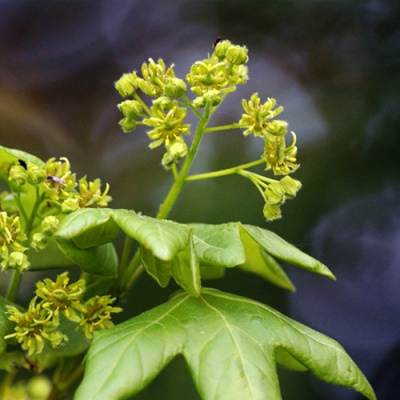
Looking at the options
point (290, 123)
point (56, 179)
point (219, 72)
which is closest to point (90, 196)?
point (56, 179)

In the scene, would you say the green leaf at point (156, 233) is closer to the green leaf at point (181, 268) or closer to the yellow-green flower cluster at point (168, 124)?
the green leaf at point (181, 268)

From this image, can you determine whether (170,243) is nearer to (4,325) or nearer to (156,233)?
(156,233)

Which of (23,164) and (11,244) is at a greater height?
(23,164)

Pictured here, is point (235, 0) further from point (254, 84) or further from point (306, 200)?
point (306, 200)

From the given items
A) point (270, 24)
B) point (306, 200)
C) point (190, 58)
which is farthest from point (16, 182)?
point (270, 24)

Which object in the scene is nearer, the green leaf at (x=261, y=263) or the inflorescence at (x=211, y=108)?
the inflorescence at (x=211, y=108)

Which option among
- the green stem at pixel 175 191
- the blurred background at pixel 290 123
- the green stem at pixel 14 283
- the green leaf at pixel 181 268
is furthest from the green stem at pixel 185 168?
the blurred background at pixel 290 123
